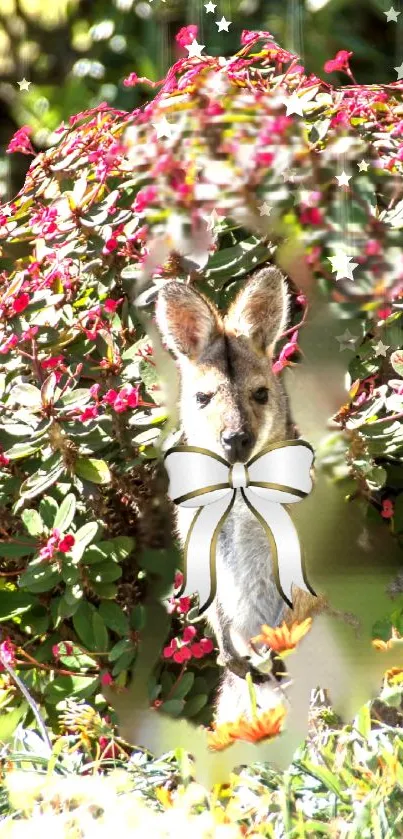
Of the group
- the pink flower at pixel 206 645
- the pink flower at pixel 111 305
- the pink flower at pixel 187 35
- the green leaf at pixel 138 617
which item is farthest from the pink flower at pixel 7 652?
the pink flower at pixel 187 35

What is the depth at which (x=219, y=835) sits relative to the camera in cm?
138

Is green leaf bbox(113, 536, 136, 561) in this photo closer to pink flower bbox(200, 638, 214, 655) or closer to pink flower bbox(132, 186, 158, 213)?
pink flower bbox(200, 638, 214, 655)

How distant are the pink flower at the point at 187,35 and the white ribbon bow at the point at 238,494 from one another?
61 cm

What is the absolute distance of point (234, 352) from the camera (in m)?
1.58

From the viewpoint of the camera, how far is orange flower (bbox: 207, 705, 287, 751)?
1512 mm

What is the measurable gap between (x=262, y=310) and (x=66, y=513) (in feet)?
1.46

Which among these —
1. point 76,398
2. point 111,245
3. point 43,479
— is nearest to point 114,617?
point 43,479

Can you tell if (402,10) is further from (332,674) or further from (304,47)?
(332,674)

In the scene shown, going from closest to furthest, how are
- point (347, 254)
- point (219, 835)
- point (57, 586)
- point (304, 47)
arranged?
1. point (219, 835)
2. point (347, 254)
3. point (304, 47)
4. point (57, 586)

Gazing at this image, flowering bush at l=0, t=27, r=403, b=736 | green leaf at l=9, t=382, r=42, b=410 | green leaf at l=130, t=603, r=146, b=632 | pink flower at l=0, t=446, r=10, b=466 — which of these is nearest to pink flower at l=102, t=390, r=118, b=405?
flowering bush at l=0, t=27, r=403, b=736

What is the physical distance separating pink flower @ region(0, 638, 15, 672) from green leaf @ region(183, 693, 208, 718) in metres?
0.30

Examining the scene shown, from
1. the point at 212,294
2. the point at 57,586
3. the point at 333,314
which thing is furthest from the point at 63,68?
the point at 57,586

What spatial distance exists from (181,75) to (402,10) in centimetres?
34

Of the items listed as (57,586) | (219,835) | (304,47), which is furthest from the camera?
(57,586)
